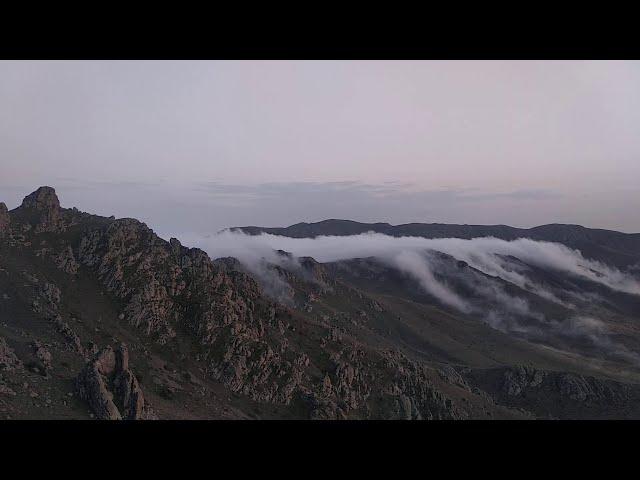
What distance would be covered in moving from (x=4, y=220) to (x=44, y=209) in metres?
8.12

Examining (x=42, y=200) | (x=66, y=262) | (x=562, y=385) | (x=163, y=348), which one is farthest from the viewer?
(x=562, y=385)

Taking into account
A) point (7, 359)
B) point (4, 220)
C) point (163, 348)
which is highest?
point (4, 220)

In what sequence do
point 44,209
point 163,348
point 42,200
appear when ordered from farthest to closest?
point 42,200
point 44,209
point 163,348

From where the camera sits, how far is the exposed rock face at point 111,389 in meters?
43.8

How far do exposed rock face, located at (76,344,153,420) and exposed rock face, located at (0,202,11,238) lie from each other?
125 ft

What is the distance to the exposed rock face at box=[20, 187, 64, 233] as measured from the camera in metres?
79.2

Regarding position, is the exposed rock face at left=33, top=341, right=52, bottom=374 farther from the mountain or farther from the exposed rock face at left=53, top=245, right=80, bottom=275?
the exposed rock face at left=53, top=245, right=80, bottom=275

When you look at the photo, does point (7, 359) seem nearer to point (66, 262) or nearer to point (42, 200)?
point (66, 262)

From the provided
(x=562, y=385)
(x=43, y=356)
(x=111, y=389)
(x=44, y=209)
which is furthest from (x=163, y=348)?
(x=562, y=385)

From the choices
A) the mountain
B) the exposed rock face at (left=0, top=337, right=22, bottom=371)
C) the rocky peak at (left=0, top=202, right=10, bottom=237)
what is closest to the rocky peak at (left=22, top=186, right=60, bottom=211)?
the mountain

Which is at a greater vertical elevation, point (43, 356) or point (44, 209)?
point (44, 209)

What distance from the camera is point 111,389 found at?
47719 mm
